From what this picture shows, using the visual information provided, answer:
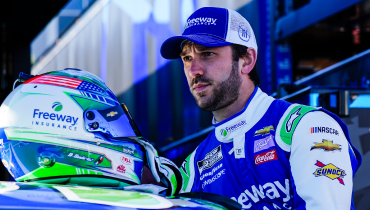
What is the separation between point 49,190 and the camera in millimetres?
782

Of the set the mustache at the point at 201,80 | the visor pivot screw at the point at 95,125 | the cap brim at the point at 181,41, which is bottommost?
the visor pivot screw at the point at 95,125

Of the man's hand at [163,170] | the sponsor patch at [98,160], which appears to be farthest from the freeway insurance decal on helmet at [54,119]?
the man's hand at [163,170]

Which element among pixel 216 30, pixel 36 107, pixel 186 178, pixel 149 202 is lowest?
pixel 186 178

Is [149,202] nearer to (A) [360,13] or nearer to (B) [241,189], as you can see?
(B) [241,189]

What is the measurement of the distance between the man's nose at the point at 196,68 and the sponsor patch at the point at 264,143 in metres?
0.32

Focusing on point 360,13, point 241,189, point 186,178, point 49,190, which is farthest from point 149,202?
point 360,13

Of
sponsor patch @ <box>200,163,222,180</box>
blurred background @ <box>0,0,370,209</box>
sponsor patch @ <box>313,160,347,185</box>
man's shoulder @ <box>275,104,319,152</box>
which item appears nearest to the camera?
sponsor patch @ <box>313,160,347,185</box>

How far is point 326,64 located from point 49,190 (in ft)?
17.9

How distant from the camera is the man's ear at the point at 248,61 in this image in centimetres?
136

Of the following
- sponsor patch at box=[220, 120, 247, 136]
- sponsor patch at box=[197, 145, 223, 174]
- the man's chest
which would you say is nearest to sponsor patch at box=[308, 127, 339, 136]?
the man's chest

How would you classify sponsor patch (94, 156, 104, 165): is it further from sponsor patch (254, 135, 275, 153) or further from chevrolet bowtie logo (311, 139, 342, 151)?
chevrolet bowtie logo (311, 139, 342, 151)

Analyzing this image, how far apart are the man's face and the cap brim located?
5 centimetres

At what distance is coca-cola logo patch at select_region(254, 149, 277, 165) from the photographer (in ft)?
3.60

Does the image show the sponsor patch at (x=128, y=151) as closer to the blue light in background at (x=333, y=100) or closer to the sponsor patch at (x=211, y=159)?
the sponsor patch at (x=211, y=159)
